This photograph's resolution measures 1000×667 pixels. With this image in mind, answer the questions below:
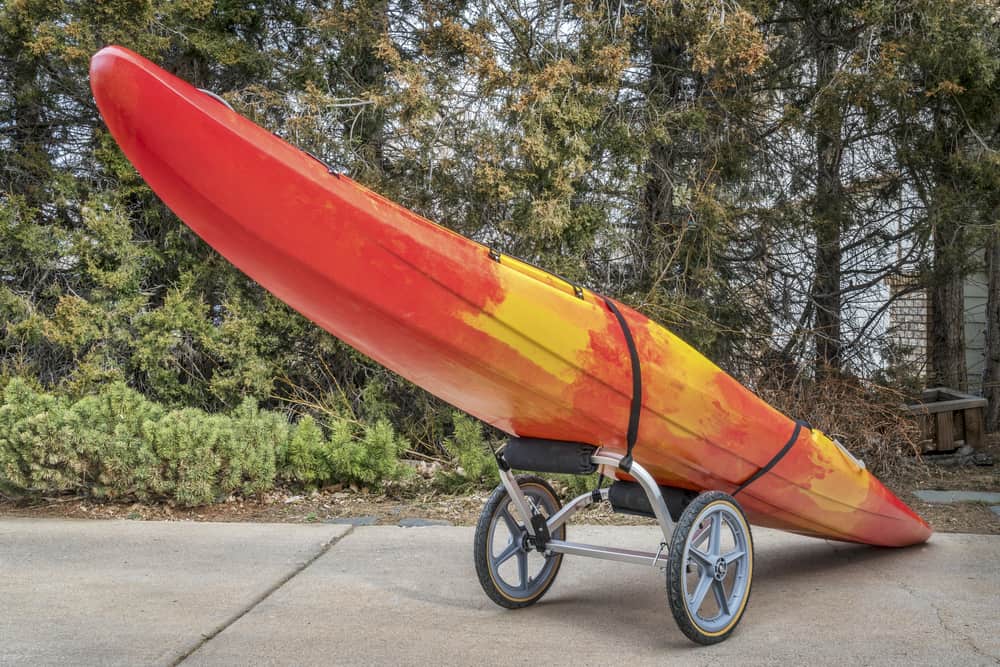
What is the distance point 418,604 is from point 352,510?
204 centimetres

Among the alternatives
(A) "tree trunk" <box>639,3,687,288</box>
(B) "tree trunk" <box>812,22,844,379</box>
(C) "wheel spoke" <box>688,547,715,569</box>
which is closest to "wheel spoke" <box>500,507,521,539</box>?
(C) "wheel spoke" <box>688,547,715,569</box>

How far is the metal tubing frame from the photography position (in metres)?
3.06

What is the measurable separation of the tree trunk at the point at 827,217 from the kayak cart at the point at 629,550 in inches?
169

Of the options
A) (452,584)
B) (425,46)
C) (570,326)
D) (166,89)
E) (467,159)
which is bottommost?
(452,584)

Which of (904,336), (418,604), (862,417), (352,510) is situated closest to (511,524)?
(418,604)

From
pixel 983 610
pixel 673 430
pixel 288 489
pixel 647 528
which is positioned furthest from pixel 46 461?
pixel 983 610

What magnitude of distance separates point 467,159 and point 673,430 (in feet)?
13.3

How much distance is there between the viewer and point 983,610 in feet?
11.2

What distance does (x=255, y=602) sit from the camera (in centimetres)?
353

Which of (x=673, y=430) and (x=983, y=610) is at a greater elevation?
(x=673, y=430)

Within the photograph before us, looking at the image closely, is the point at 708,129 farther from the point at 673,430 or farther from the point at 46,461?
the point at 46,461

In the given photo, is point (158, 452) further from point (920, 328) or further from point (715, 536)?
point (920, 328)

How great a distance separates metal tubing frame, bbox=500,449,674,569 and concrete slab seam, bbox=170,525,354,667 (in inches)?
43.3

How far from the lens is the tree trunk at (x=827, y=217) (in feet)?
24.5
